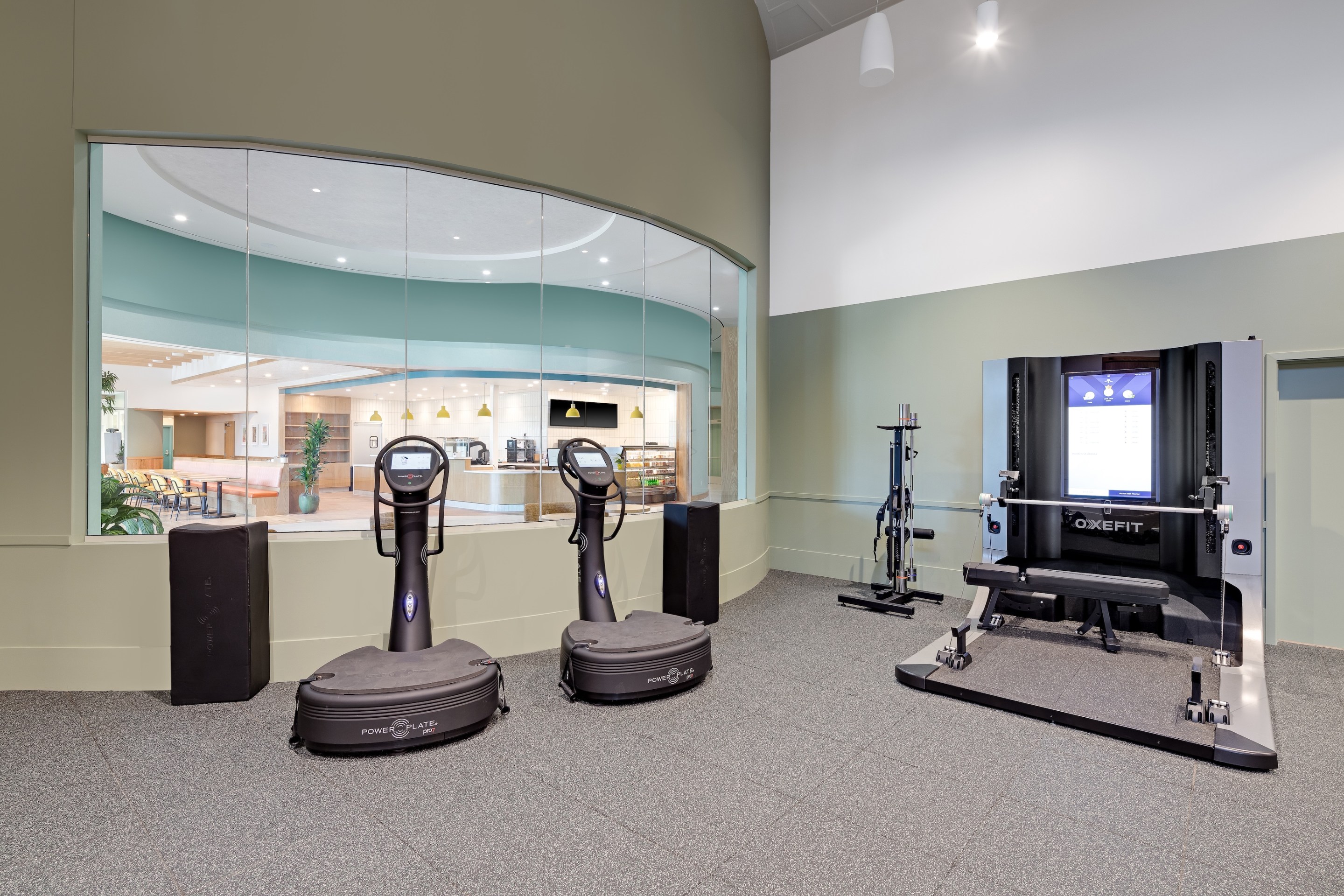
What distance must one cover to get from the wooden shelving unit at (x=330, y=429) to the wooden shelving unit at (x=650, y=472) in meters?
1.83

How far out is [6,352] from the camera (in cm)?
316

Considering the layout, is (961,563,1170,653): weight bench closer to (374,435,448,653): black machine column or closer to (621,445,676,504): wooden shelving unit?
(621,445,676,504): wooden shelving unit

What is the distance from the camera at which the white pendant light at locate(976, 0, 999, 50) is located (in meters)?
4.61

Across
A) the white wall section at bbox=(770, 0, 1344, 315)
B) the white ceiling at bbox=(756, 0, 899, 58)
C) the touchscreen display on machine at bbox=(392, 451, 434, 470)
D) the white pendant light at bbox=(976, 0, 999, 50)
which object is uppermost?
the white ceiling at bbox=(756, 0, 899, 58)

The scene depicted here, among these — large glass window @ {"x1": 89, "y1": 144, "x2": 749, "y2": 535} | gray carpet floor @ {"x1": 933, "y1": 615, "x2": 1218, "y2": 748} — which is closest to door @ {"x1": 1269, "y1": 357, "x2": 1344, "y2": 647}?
gray carpet floor @ {"x1": 933, "y1": 615, "x2": 1218, "y2": 748}

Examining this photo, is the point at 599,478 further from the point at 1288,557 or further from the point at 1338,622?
the point at 1338,622

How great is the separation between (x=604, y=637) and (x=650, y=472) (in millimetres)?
1775

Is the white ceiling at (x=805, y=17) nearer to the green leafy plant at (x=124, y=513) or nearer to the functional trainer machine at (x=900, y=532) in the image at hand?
the functional trainer machine at (x=900, y=532)

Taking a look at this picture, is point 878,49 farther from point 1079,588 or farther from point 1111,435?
point 1079,588

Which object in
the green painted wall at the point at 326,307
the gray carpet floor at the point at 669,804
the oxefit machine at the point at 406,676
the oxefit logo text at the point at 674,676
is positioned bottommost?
the gray carpet floor at the point at 669,804

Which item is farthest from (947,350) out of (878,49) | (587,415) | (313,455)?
(313,455)

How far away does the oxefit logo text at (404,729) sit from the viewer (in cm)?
257

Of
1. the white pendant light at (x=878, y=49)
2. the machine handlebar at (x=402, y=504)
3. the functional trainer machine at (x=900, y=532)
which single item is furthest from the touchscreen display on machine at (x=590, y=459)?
the white pendant light at (x=878, y=49)

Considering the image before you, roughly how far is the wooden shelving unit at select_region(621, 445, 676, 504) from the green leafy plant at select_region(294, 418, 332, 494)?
76.2 inches
